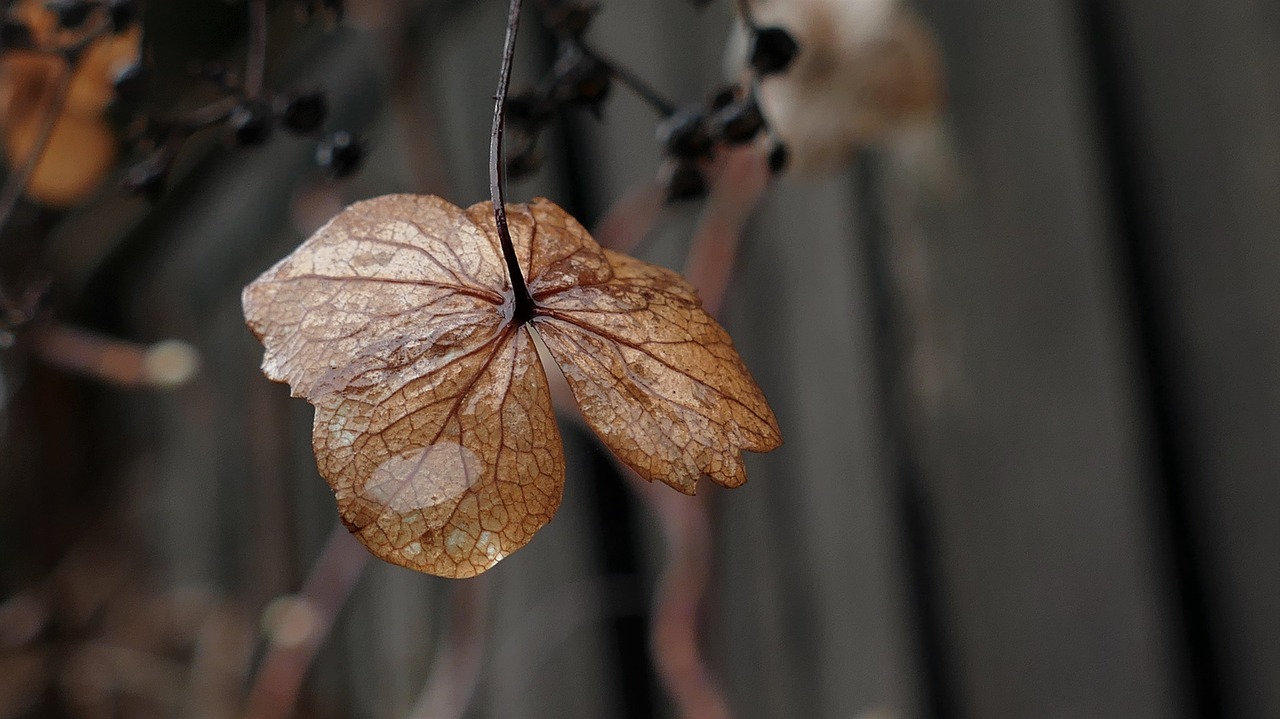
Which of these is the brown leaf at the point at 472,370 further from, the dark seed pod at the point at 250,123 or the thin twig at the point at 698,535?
the thin twig at the point at 698,535

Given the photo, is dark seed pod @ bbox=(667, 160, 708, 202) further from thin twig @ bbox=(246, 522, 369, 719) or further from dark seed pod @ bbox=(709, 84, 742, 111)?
thin twig @ bbox=(246, 522, 369, 719)

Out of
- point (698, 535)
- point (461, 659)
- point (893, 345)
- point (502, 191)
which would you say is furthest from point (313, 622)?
point (502, 191)

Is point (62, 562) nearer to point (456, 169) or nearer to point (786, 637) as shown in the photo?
point (456, 169)

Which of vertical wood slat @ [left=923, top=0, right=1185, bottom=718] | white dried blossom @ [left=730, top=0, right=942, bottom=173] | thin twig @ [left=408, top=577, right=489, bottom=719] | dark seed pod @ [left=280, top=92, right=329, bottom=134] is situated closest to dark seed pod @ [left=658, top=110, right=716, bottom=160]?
dark seed pod @ [left=280, top=92, right=329, bottom=134]

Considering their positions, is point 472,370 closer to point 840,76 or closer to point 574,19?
point 574,19

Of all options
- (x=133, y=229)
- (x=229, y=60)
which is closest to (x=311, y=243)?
(x=229, y=60)
